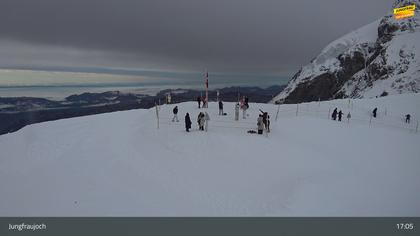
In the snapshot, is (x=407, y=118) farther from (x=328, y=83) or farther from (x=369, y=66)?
(x=328, y=83)

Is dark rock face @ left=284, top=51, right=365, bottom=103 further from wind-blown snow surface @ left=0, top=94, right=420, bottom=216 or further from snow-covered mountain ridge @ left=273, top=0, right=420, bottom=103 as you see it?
wind-blown snow surface @ left=0, top=94, right=420, bottom=216

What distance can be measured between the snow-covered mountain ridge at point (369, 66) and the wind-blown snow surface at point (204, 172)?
325 ft

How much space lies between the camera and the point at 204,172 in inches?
470

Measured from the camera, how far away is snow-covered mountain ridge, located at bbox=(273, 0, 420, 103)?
106m

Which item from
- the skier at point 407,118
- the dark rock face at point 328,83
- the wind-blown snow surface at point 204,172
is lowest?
the wind-blown snow surface at point 204,172

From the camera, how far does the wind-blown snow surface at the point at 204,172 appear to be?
941 centimetres

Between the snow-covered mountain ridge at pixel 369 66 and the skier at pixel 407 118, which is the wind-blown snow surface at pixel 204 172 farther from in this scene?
the snow-covered mountain ridge at pixel 369 66

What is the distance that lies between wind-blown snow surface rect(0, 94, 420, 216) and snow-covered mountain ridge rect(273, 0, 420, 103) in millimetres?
98982

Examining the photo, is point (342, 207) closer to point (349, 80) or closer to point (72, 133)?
point (72, 133)

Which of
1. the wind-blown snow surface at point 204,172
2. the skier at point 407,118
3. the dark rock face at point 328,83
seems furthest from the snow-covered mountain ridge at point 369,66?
the wind-blown snow surface at point 204,172

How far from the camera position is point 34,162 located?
13.4 metres

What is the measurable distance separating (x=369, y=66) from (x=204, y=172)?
149 meters

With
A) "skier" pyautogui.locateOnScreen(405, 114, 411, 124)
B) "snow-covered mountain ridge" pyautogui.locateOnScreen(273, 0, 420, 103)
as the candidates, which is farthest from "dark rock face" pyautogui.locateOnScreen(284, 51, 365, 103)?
"skier" pyautogui.locateOnScreen(405, 114, 411, 124)
